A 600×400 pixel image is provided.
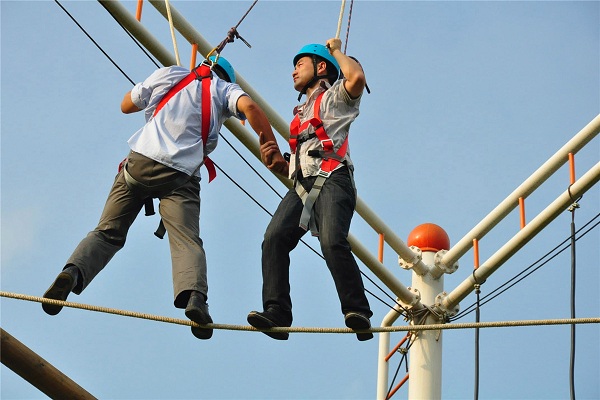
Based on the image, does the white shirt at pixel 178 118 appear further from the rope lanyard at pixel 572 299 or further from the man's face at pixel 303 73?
the rope lanyard at pixel 572 299

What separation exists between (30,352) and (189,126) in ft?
5.67

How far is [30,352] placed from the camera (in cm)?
617

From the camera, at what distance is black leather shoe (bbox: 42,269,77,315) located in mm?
6758

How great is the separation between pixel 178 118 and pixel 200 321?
127 centimetres

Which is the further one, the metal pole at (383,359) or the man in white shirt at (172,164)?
the metal pole at (383,359)

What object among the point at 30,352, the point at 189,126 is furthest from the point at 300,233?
the point at 30,352

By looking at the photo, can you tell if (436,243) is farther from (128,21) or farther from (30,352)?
(30,352)

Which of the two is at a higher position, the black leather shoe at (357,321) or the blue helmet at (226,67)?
the blue helmet at (226,67)

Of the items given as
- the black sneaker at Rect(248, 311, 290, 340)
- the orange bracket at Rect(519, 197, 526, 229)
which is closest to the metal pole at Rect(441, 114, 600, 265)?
the orange bracket at Rect(519, 197, 526, 229)

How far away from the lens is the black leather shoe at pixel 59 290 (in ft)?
22.2

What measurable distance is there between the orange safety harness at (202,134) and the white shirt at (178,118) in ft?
0.09

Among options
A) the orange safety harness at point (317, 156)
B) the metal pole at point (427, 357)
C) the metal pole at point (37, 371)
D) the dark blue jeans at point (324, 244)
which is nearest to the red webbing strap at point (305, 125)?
the orange safety harness at point (317, 156)

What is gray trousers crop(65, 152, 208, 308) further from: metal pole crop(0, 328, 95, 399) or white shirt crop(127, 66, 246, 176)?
metal pole crop(0, 328, 95, 399)

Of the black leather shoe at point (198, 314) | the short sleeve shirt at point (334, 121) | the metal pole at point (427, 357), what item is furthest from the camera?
the metal pole at point (427, 357)
